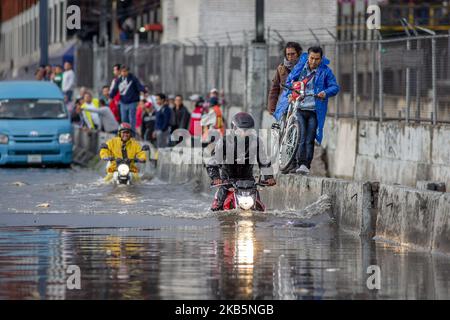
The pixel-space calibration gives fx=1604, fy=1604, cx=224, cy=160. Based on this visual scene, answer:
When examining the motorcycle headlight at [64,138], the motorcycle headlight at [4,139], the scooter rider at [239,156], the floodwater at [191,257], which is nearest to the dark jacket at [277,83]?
the floodwater at [191,257]

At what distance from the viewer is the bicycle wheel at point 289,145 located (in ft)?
71.6

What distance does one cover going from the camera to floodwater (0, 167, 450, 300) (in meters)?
12.6

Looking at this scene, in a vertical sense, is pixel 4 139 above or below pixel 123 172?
above

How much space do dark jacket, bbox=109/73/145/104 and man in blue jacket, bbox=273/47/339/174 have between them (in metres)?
16.1

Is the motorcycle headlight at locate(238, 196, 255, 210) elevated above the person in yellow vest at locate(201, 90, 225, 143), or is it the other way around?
the person in yellow vest at locate(201, 90, 225, 143)

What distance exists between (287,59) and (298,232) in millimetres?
4420

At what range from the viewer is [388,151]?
88.8ft

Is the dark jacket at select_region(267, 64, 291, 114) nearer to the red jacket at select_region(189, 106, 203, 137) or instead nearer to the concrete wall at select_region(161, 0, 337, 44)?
the red jacket at select_region(189, 106, 203, 137)

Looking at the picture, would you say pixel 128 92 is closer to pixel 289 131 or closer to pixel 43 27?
pixel 43 27

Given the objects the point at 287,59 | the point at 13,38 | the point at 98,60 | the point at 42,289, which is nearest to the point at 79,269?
the point at 42,289

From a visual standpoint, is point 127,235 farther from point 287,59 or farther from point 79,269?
point 287,59

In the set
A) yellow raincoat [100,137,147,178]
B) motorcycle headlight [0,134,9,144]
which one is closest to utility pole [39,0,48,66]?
Answer: motorcycle headlight [0,134,9,144]

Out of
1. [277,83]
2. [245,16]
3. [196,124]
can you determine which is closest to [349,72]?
[196,124]

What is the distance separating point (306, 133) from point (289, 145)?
318mm
